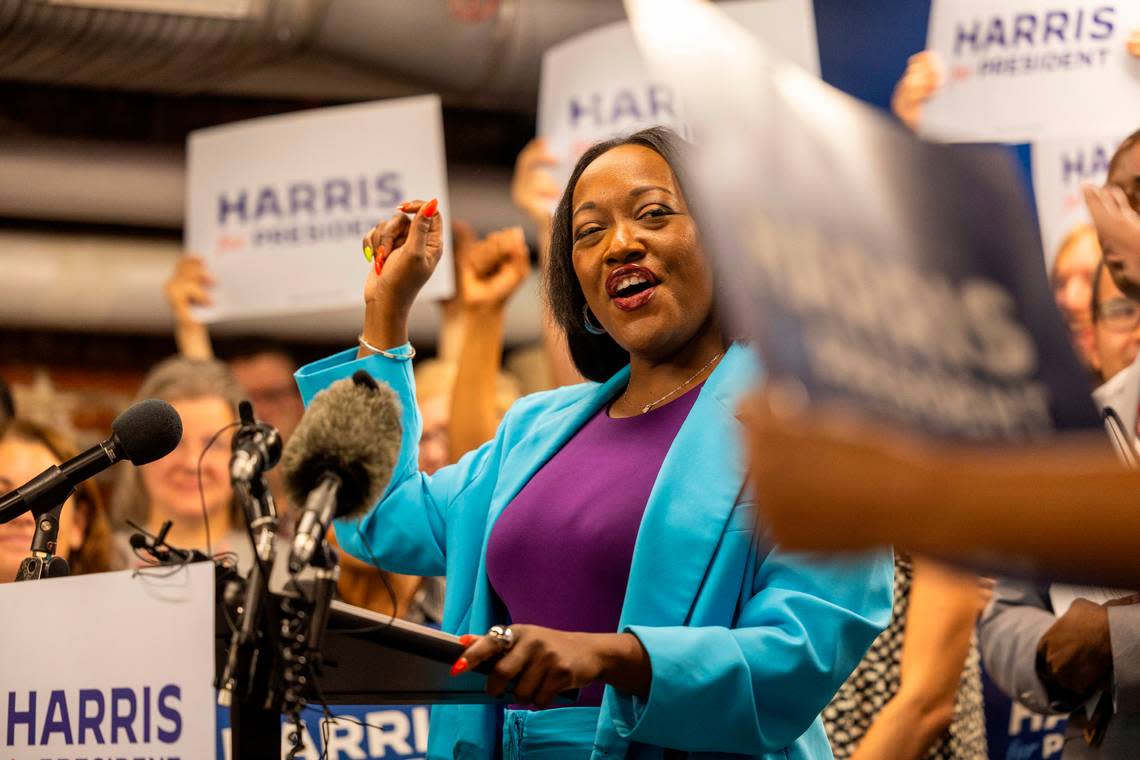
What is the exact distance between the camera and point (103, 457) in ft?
5.58

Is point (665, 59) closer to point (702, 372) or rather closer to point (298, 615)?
point (298, 615)

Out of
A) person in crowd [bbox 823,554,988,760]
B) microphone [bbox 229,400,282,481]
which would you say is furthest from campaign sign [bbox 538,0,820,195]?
microphone [bbox 229,400,282,481]

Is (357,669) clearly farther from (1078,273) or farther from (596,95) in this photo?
(596,95)

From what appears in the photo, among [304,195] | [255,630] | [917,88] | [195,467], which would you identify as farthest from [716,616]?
[304,195]

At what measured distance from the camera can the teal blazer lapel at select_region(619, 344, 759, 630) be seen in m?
1.58

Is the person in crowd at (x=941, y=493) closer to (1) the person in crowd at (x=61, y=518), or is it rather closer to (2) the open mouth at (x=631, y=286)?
(2) the open mouth at (x=631, y=286)

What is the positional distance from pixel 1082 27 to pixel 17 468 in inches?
107

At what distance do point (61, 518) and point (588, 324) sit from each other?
1613mm

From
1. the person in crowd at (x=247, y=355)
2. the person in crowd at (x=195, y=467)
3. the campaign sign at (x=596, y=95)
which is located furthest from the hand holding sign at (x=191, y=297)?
the campaign sign at (x=596, y=95)

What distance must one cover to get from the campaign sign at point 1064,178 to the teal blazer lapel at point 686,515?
Result: 71.2 inches

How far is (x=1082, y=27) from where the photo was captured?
10.2 feet

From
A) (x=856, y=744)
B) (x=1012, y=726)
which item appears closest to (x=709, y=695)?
(x=856, y=744)

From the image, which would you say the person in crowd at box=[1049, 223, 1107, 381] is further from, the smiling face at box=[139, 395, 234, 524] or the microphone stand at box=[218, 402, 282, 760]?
the microphone stand at box=[218, 402, 282, 760]

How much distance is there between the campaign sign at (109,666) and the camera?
1535 mm
